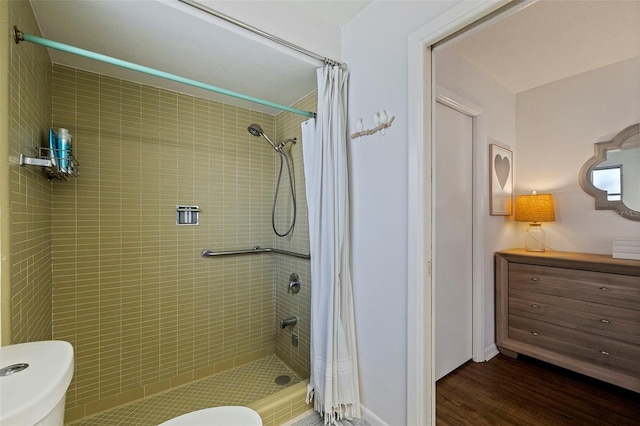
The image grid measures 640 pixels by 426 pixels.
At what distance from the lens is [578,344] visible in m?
1.98

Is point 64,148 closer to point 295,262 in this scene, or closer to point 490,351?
point 295,262

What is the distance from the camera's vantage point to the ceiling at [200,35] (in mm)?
1236

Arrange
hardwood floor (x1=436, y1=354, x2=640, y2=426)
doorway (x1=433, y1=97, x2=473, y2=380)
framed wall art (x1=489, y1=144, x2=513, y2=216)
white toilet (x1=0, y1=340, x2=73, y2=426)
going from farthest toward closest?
framed wall art (x1=489, y1=144, x2=513, y2=216) < doorway (x1=433, y1=97, x2=473, y2=380) < hardwood floor (x1=436, y1=354, x2=640, y2=426) < white toilet (x1=0, y1=340, x2=73, y2=426)

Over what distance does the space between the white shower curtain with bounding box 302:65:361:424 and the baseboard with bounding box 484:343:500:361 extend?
4.64 feet

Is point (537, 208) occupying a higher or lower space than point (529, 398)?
higher

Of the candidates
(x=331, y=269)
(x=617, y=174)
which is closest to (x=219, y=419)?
(x=331, y=269)

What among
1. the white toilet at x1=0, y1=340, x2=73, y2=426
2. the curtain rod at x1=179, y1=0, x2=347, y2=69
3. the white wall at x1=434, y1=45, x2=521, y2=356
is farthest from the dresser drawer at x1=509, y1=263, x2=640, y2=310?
the white toilet at x1=0, y1=340, x2=73, y2=426

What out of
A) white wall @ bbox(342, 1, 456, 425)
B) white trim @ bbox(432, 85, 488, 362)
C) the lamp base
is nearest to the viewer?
white wall @ bbox(342, 1, 456, 425)

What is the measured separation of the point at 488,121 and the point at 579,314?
5.45 ft

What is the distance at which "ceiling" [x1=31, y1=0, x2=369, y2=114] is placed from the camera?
4.06 feet

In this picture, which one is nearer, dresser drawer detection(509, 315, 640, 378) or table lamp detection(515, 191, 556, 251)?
dresser drawer detection(509, 315, 640, 378)

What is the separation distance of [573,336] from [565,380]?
1.08 feet

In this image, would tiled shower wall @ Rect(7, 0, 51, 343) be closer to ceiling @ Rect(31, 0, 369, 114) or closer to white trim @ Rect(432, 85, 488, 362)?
ceiling @ Rect(31, 0, 369, 114)

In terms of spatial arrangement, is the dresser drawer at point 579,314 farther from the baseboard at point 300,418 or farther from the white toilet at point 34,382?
the white toilet at point 34,382
